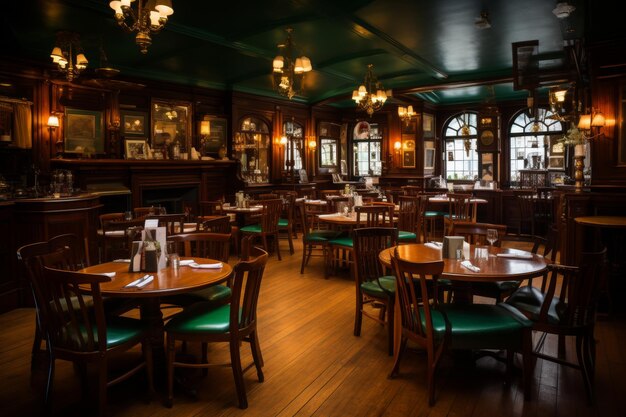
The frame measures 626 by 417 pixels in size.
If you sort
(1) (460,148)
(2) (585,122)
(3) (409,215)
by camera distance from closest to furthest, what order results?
(2) (585,122) < (3) (409,215) < (1) (460,148)

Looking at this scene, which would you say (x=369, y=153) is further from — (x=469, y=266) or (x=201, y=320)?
(x=201, y=320)

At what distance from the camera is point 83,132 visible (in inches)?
304

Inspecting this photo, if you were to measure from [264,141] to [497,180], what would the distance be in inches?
244

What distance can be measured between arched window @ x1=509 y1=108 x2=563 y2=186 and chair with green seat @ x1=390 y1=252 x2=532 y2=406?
981cm

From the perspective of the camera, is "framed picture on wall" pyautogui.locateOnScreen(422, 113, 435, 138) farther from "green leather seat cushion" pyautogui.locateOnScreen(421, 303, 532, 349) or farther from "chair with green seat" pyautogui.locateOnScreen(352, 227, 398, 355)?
"green leather seat cushion" pyautogui.locateOnScreen(421, 303, 532, 349)

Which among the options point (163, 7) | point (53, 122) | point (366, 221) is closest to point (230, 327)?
point (163, 7)

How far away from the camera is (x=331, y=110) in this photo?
1363 cm

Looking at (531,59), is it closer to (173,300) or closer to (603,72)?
(603,72)

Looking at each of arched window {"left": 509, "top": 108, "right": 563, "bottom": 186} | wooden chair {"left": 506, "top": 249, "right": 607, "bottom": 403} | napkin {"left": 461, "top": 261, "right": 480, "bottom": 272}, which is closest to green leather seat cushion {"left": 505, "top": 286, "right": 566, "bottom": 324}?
wooden chair {"left": 506, "top": 249, "right": 607, "bottom": 403}

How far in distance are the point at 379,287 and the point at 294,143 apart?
351 inches

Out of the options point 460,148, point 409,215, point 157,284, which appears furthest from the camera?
point 460,148

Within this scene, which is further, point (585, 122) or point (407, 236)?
point (407, 236)

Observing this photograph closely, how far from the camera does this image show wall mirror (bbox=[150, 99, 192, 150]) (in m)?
8.99

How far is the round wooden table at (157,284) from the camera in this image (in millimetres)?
2826
